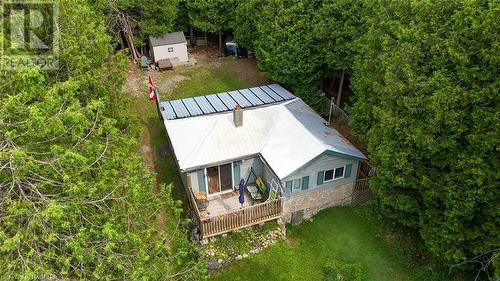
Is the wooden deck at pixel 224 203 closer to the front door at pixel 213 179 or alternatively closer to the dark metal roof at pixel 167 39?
the front door at pixel 213 179

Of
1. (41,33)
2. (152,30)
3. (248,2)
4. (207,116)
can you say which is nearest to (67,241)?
(41,33)

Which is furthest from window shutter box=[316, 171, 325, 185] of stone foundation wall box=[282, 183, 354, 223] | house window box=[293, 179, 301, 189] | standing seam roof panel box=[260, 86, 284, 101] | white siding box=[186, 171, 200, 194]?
standing seam roof panel box=[260, 86, 284, 101]

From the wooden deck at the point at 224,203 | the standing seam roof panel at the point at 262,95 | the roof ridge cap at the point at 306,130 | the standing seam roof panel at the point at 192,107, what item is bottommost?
the wooden deck at the point at 224,203

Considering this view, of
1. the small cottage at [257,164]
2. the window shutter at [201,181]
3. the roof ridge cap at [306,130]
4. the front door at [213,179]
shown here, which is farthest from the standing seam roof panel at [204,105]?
the roof ridge cap at [306,130]

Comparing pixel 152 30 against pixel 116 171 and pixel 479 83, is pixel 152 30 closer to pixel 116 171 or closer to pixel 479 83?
pixel 116 171

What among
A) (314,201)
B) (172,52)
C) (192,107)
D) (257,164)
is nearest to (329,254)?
(314,201)

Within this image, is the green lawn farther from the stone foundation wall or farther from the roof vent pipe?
the roof vent pipe

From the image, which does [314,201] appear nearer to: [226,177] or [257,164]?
[257,164]
